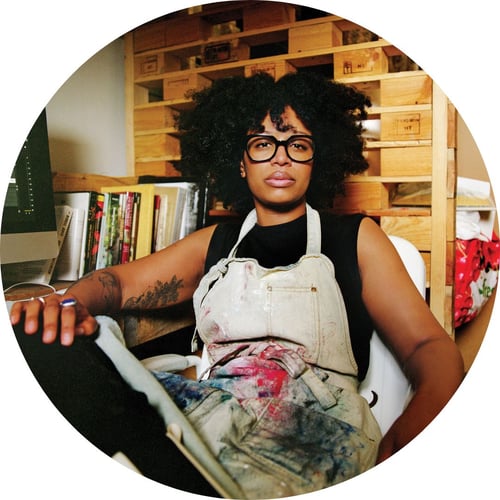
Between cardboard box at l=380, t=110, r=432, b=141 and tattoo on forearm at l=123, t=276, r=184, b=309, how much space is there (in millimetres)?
475

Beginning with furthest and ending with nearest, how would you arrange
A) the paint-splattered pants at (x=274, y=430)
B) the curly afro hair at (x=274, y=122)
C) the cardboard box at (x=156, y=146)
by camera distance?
the cardboard box at (x=156, y=146) → the curly afro hair at (x=274, y=122) → the paint-splattered pants at (x=274, y=430)

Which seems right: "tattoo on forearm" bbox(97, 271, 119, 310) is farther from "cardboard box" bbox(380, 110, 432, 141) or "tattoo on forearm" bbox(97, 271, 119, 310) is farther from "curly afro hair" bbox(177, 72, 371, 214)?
"cardboard box" bbox(380, 110, 432, 141)

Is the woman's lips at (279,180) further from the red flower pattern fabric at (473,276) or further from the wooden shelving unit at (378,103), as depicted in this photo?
the red flower pattern fabric at (473,276)

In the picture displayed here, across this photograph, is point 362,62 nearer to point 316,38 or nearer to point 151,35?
point 316,38

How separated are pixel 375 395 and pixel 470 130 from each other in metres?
0.52

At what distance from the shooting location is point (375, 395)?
857 millimetres

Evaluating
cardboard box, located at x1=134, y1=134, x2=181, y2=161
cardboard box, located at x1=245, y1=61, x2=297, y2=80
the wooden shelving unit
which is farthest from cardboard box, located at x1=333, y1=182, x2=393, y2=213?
cardboard box, located at x1=134, y1=134, x2=181, y2=161

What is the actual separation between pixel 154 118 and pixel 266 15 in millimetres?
299

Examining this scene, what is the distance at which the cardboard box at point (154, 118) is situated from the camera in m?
1.00

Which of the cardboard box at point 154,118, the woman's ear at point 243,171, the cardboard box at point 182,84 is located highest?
the cardboard box at point 182,84

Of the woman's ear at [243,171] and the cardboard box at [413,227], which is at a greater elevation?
the woman's ear at [243,171]

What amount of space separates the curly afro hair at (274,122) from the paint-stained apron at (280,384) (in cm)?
11

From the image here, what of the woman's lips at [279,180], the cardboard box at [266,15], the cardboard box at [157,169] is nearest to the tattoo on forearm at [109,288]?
the cardboard box at [157,169]

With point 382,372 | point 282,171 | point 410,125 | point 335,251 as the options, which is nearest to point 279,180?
point 282,171
